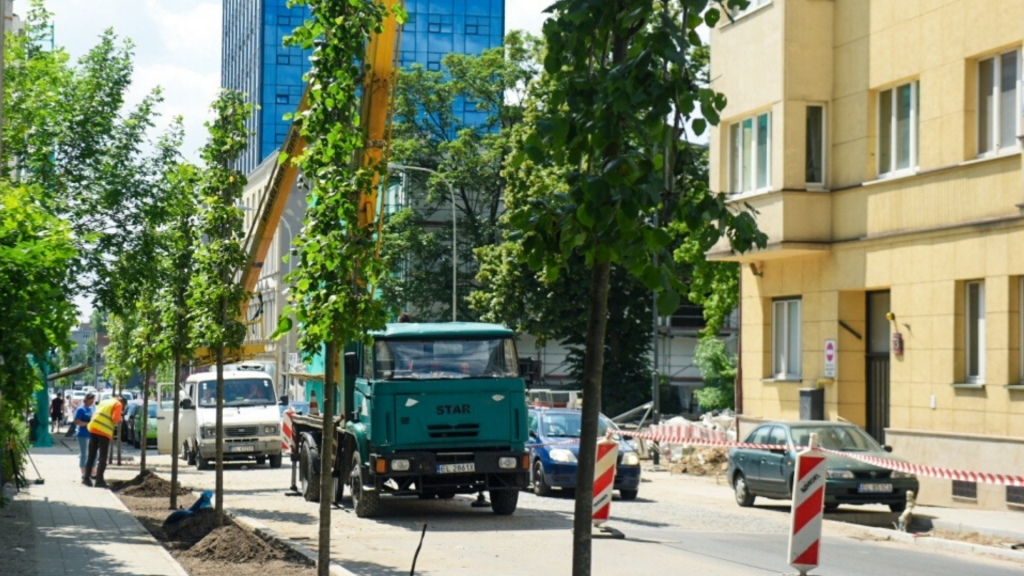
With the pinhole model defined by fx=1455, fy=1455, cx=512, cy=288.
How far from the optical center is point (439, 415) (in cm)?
1994

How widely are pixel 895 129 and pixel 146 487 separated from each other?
49.6ft

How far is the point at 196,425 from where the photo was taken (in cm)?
3575

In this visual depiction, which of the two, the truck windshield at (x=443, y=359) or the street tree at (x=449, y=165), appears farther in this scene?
the street tree at (x=449, y=165)

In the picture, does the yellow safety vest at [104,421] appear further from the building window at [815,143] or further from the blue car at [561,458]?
the building window at [815,143]

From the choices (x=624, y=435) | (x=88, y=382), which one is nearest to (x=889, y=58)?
(x=624, y=435)

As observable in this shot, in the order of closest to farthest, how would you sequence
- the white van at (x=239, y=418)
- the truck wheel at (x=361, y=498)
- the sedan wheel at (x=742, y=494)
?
1. the truck wheel at (x=361, y=498)
2. the sedan wheel at (x=742, y=494)
3. the white van at (x=239, y=418)

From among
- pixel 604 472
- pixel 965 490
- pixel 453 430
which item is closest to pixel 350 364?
pixel 453 430

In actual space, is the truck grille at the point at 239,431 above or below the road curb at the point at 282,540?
above

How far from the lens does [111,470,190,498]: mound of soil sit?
1008 inches

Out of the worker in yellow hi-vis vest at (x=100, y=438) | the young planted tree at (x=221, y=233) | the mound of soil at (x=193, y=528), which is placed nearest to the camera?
the mound of soil at (x=193, y=528)

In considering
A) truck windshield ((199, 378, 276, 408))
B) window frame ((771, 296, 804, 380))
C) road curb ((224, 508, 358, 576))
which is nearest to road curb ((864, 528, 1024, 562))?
road curb ((224, 508, 358, 576))

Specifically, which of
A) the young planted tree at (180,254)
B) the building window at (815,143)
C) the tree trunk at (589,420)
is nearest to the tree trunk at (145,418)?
the young planted tree at (180,254)

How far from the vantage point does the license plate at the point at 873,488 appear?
2136cm

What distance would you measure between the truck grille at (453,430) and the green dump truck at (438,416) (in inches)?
0.5
